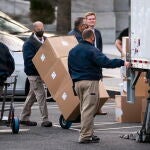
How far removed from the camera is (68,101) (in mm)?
13078

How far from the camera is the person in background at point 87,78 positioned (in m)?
11.7

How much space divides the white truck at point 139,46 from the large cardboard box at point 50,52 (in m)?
1.85

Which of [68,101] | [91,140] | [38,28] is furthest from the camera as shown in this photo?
[38,28]

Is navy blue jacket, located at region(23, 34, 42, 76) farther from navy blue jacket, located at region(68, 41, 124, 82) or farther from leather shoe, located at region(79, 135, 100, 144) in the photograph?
leather shoe, located at region(79, 135, 100, 144)

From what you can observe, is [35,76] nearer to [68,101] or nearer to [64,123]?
[64,123]

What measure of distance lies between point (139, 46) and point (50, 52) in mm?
2468

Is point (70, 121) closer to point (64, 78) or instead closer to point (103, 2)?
point (64, 78)

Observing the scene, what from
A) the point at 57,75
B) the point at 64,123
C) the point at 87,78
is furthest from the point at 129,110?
the point at 87,78

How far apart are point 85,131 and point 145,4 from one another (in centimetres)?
206

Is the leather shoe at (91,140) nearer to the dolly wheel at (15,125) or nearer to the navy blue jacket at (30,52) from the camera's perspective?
the dolly wheel at (15,125)

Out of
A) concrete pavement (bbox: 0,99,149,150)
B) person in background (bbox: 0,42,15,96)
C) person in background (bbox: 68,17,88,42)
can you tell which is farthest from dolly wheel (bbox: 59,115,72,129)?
person in background (bbox: 68,17,88,42)

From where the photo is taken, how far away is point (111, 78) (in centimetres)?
2161

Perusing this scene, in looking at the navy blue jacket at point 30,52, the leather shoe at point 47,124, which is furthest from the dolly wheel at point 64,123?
the navy blue jacket at point 30,52

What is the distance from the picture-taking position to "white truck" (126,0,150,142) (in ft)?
37.1
